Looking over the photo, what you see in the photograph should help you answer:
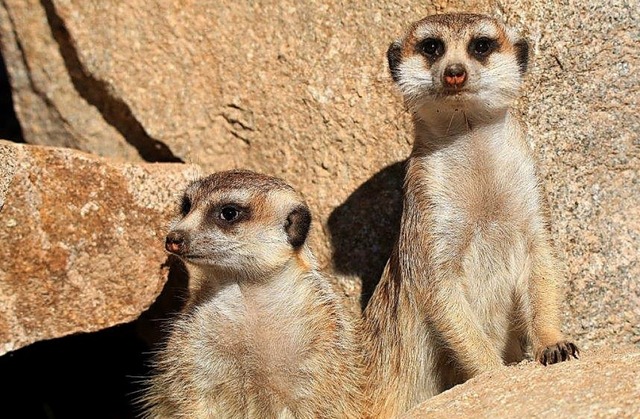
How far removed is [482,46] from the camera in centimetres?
396

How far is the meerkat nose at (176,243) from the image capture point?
365 centimetres

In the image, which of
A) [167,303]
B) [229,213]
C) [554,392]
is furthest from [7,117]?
[554,392]

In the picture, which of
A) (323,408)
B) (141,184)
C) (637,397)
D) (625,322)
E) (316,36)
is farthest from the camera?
(316,36)

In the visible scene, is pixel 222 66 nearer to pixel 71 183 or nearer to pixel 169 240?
pixel 71 183

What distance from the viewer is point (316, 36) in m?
4.83

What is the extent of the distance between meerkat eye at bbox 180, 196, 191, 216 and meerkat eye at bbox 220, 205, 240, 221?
0.63 feet

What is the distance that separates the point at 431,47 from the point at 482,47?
19cm

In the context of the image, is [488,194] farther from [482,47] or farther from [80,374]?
[80,374]

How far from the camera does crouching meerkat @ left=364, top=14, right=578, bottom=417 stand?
13.0 ft

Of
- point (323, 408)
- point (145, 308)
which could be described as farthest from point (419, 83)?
point (145, 308)

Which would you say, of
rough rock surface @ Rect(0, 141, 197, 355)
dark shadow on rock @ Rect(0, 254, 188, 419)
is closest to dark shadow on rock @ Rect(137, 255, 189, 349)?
dark shadow on rock @ Rect(0, 254, 188, 419)

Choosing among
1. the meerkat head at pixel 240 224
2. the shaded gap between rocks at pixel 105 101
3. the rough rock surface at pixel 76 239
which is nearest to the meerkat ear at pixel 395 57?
the meerkat head at pixel 240 224

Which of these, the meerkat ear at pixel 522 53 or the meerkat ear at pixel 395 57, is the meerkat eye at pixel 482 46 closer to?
the meerkat ear at pixel 522 53

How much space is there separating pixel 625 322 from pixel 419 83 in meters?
1.28
